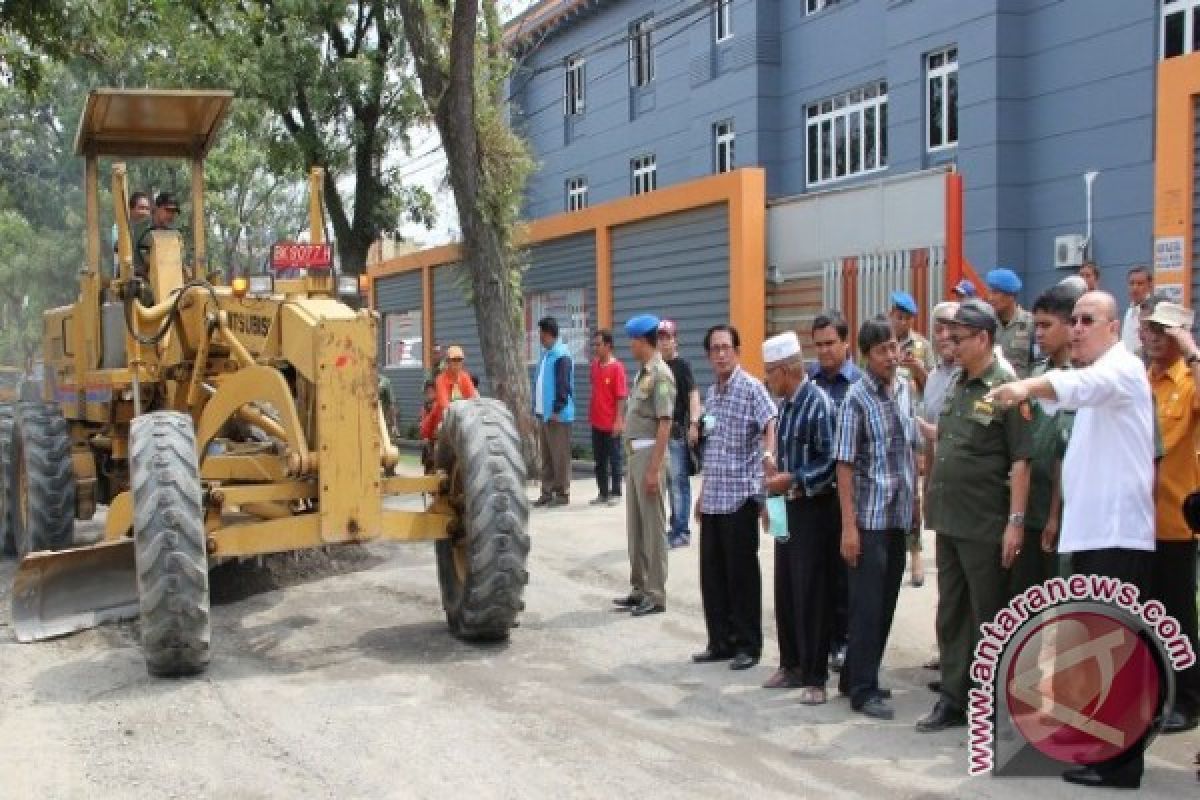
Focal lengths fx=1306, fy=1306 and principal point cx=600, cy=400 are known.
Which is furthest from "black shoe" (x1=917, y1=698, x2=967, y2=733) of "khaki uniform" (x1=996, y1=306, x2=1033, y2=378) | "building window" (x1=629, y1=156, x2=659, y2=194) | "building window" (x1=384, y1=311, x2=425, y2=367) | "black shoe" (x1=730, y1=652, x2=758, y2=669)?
"building window" (x1=384, y1=311, x2=425, y2=367)

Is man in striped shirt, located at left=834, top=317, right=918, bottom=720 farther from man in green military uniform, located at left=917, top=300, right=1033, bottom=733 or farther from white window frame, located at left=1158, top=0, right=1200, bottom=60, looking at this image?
white window frame, located at left=1158, top=0, right=1200, bottom=60

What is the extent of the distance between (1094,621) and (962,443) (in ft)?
3.02

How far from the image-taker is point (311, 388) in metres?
7.41

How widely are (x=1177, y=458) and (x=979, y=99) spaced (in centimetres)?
Result: 1270

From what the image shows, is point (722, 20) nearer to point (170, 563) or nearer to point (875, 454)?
point (875, 454)

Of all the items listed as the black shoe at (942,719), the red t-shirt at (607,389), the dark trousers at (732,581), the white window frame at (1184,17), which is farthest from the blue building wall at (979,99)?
the black shoe at (942,719)

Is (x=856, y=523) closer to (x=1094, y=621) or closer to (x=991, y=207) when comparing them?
(x=1094, y=621)

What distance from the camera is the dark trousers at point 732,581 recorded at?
23.6 ft

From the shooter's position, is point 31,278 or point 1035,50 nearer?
point 1035,50

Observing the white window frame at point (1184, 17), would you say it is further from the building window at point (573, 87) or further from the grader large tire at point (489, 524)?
the building window at point (573, 87)

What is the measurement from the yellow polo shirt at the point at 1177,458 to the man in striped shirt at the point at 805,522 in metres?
1.56

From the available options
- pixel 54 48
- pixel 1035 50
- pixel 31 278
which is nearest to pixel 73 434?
pixel 54 48

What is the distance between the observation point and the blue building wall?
15.6m

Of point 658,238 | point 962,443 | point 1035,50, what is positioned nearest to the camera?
point 962,443
